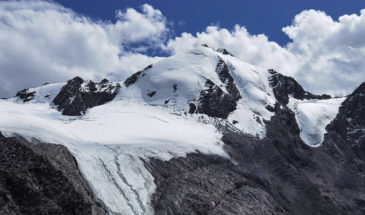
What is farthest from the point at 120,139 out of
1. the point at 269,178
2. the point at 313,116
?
the point at 313,116

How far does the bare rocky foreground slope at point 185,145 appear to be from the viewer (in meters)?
80.2

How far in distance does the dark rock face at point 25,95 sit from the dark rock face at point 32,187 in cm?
9979

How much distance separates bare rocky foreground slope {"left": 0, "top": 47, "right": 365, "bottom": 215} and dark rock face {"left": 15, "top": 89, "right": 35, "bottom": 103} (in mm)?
448

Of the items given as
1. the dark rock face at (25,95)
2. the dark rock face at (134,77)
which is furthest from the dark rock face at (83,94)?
the dark rock face at (25,95)

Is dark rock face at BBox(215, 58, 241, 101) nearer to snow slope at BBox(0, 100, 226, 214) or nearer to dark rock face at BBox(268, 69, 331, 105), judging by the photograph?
dark rock face at BBox(268, 69, 331, 105)

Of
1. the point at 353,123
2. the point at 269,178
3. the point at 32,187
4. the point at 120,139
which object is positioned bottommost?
the point at 32,187

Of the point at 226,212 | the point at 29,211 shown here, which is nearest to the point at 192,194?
the point at 226,212

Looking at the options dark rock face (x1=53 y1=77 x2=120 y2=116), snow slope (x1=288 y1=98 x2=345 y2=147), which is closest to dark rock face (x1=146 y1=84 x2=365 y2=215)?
snow slope (x1=288 y1=98 x2=345 y2=147)

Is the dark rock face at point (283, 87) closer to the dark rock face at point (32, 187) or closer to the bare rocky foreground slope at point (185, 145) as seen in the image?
the bare rocky foreground slope at point (185, 145)

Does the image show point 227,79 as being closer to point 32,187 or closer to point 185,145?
point 185,145

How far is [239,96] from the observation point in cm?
16112

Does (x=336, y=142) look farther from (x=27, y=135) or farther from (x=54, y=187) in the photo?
(x=54, y=187)

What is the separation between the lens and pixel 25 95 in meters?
173

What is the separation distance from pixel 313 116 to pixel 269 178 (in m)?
70.7
